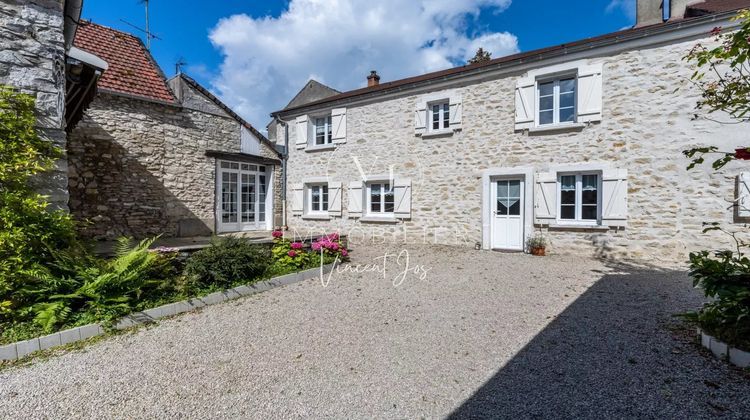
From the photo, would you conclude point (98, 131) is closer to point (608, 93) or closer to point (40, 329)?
point (40, 329)

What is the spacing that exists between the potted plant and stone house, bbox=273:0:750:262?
0.45 feet

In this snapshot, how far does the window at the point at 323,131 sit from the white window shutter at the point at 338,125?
1.48ft

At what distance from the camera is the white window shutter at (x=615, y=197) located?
23.0 ft

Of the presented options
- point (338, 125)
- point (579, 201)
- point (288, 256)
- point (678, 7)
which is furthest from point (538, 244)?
point (678, 7)

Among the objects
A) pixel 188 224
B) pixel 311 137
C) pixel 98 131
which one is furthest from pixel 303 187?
pixel 98 131

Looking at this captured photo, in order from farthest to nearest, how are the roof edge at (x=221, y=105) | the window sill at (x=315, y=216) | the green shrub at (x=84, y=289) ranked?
the window sill at (x=315, y=216) < the roof edge at (x=221, y=105) < the green shrub at (x=84, y=289)

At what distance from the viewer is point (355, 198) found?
10500 mm

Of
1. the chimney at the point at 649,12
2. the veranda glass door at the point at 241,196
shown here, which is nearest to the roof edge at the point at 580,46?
the chimney at the point at 649,12

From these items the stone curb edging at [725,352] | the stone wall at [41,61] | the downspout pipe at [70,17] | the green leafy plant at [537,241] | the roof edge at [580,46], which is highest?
the roof edge at [580,46]

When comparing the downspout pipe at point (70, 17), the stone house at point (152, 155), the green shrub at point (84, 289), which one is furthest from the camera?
the stone house at point (152, 155)

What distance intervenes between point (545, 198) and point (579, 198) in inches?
26.6

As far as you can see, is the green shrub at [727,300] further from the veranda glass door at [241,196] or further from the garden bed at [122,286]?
the veranda glass door at [241,196]

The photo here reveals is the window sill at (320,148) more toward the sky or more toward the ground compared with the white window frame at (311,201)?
more toward the sky

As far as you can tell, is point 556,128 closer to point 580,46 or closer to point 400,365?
point 580,46
